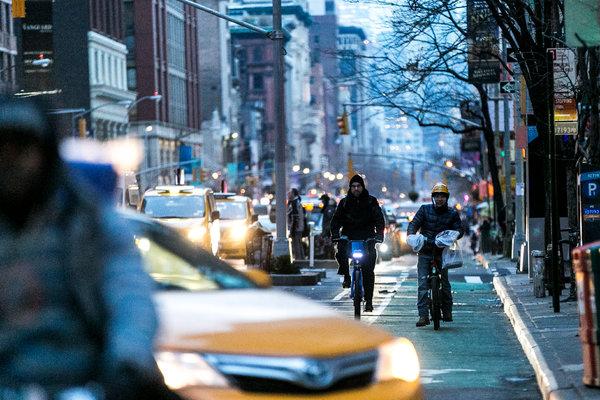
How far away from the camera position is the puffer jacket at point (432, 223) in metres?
17.5

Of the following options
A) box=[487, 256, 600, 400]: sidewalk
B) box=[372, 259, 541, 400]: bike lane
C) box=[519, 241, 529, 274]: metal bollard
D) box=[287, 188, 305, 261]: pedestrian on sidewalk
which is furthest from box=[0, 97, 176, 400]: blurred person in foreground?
box=[287, 188, 305, 261]: pedestrian on sidewalk

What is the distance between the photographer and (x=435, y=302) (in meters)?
17.5

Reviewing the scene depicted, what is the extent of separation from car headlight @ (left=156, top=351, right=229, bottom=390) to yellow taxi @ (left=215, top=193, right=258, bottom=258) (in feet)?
115

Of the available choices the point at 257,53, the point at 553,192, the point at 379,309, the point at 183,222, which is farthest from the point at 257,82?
the point at 553,192

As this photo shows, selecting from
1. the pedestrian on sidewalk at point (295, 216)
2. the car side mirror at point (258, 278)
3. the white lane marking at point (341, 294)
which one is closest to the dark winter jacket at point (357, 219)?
the white lane marking at point (341, 294)

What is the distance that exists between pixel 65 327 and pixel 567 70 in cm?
1534

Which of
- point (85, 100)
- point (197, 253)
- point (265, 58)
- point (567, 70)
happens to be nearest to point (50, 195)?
point (197, 253)

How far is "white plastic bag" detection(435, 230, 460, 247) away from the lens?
1723 cm

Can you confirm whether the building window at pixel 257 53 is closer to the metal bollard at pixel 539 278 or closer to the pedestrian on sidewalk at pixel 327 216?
the pedestrian on sidewalk at pixel 327 216

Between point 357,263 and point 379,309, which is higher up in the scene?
point 357,263

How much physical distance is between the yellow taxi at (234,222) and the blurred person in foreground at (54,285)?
124 ft

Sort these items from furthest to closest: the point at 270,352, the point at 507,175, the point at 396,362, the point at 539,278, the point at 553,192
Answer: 1. the point at 507,175
2. the point at 539,278
3. the point at 553,192
4. the point at 396,362
5. the point at 270,352

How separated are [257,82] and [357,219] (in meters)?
178

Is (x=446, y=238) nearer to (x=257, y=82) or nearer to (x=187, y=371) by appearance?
(x=187, y=371)
